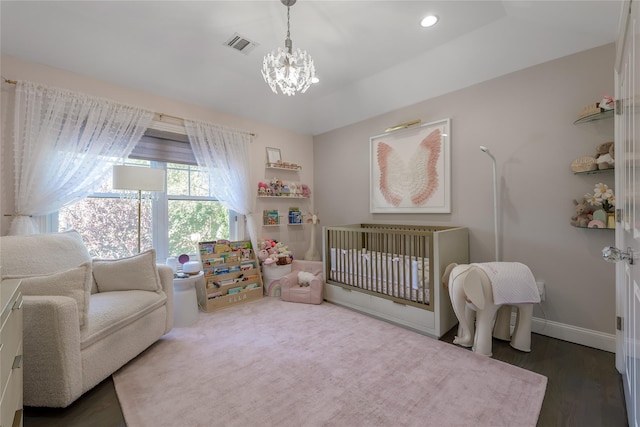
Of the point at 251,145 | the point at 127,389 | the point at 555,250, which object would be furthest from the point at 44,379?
the point at 555,250

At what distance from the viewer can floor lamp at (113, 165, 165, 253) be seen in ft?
7.42

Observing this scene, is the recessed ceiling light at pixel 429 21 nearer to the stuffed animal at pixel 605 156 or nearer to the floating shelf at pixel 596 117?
the floating shelf at pixel 596 117

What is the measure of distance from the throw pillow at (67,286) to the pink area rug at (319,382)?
21.9 inches

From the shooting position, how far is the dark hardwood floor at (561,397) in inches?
52.7

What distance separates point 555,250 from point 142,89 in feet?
13.4

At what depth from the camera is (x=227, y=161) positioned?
128 inches

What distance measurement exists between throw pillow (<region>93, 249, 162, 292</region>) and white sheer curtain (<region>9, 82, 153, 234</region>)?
2.17 feet

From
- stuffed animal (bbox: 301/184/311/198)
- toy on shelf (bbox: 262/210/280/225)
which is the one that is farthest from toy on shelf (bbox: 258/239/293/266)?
stuffed animal (bbox: 301/184/311/198)

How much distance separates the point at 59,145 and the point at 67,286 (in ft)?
4.79

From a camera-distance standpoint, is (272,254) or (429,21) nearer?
(429,21)

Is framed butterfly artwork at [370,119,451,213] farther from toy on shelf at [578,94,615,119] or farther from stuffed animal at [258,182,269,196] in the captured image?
stuffed animal at [258,182,269,196]

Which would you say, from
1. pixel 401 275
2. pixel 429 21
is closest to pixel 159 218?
pixel 401 275

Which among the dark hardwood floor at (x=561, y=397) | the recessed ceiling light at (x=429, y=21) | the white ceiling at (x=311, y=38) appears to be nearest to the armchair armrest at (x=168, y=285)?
the dark hardwood floor at (x=561, y=397)

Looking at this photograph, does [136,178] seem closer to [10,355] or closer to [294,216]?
[10,355]
